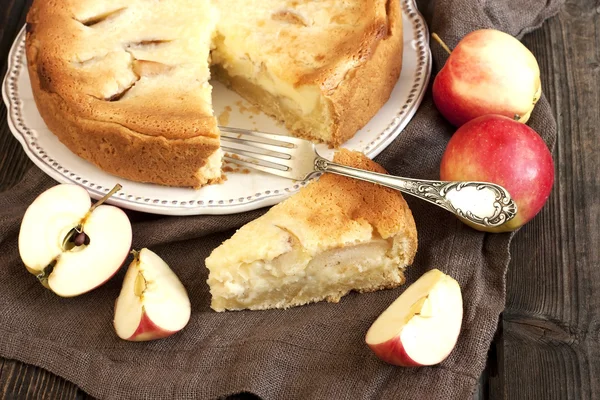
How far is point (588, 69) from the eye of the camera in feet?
10.1

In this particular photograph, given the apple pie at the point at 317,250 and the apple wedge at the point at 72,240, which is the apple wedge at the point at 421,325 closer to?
the apple pie at the point at 317,250

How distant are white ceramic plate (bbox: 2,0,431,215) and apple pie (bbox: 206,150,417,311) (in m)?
0.22

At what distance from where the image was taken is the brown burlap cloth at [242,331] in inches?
84.8

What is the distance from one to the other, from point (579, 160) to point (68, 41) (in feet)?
6.21

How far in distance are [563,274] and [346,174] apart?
76 centimetres

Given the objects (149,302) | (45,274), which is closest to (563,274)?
(149,302)

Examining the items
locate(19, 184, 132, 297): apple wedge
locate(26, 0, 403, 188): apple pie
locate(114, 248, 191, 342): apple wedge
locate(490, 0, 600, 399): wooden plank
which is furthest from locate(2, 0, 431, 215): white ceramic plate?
locate(490, 0, 600, 399): wooden plank

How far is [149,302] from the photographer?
2.27 m

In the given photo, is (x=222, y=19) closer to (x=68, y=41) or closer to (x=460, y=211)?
(x=68, y=41)

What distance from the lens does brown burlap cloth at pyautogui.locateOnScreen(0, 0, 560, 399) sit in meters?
2.15

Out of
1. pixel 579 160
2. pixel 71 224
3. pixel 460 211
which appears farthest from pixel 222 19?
pixel 579 160

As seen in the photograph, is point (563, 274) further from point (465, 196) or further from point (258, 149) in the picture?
point (258, 149)

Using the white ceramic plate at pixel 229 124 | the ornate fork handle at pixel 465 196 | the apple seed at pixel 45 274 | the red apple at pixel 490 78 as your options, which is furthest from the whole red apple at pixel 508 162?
the apple seed at pixel 45 274

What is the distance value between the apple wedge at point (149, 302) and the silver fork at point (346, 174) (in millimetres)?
528
